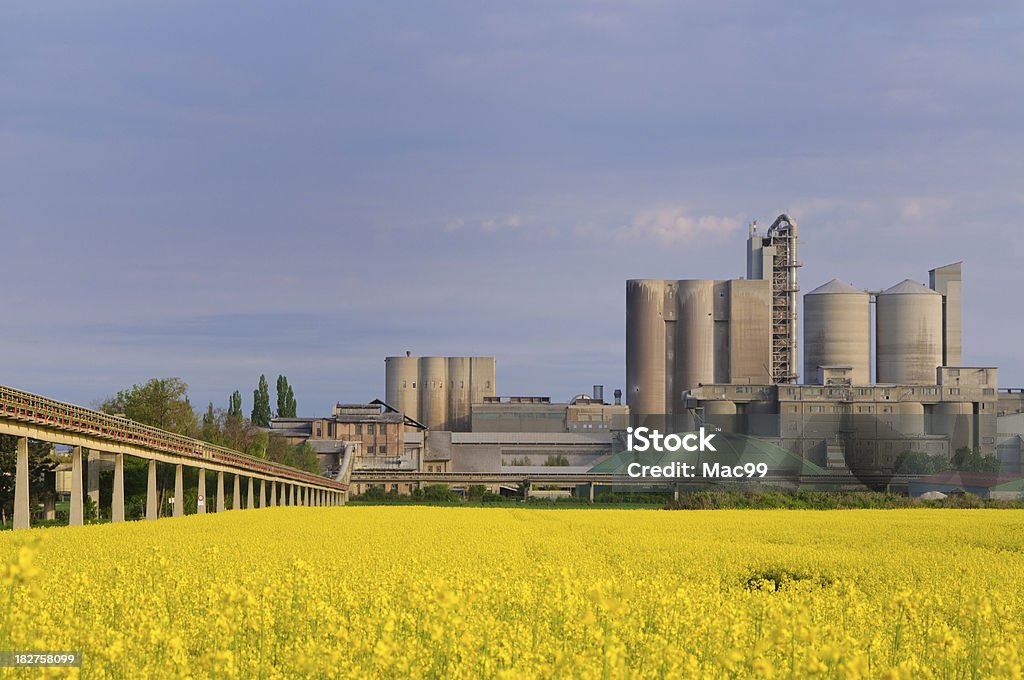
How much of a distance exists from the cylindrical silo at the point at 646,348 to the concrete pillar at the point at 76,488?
98.7 meters

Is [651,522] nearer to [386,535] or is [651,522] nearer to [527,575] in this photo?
[386,535]

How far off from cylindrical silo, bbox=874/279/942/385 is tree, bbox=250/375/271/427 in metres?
80.4

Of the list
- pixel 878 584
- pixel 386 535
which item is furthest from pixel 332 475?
pixel 878 584

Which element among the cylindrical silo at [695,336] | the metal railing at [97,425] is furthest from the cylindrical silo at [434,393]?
the metal railing at [97,425]

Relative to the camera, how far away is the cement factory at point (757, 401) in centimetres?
11819

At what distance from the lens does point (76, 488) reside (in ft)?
131

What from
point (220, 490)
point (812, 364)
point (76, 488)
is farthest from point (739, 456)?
point (76, 488)

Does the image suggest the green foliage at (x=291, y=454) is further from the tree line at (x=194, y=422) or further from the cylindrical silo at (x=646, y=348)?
the cylindrical silo at (x=646, y=348)

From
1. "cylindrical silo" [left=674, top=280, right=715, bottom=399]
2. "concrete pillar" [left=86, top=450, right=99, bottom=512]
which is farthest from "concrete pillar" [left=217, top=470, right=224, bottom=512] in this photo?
"cylindrical silo" [left=674, top=280, right=715, bottom=399]

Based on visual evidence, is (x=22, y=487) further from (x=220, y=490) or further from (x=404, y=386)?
(x=404, y=386)

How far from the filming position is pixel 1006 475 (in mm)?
100938

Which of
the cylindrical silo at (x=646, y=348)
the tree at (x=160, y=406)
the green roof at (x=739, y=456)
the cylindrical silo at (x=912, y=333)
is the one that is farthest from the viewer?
the cylindrical silo at (x=646, y=348)

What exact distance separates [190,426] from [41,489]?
900 inches

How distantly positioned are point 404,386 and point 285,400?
1728cm
